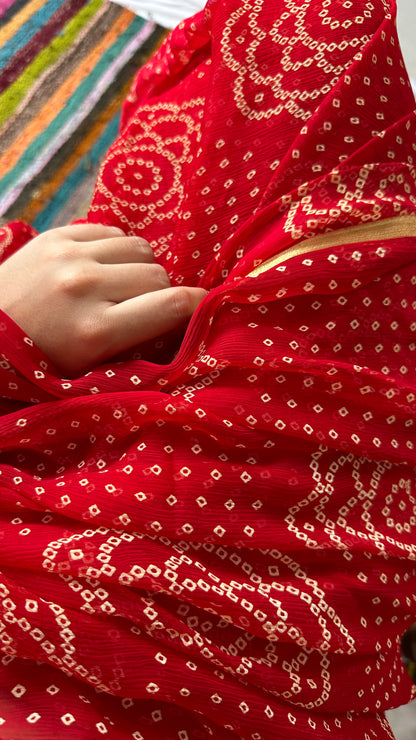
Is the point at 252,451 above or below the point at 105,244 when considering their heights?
below

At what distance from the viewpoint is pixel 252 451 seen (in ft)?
1.22

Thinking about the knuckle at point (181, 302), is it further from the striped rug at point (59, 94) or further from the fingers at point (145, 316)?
the striped rug at point (59, 94)

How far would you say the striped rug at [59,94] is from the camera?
80cm

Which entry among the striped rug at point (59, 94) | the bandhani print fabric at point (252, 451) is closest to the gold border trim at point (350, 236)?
the bandhani print fabric at point (252, 451)

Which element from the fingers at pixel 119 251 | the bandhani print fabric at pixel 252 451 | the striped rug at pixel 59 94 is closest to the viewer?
the bandhani print fabric at pixel 252 451

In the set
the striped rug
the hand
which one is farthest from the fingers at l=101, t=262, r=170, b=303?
the striped rug

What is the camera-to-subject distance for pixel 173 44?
554mm

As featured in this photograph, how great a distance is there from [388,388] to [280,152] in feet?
0.67

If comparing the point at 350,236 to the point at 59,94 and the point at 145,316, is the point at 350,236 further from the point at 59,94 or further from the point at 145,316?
the point at 59,94

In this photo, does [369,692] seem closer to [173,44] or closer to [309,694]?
[309,694]

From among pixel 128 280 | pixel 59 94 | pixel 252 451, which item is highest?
pixel 59 94

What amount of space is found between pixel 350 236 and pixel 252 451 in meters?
0.17

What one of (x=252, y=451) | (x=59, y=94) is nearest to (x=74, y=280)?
(x=252, y=451)

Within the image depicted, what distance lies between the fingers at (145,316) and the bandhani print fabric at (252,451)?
22 mm
